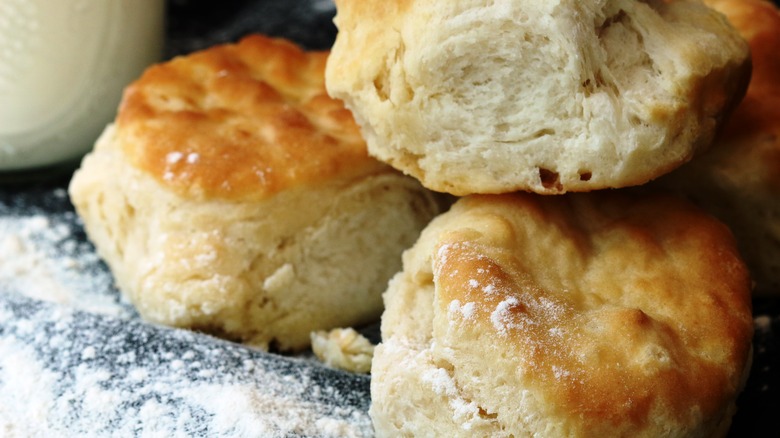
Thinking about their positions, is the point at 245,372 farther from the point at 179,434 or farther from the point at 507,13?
the point at 507,13

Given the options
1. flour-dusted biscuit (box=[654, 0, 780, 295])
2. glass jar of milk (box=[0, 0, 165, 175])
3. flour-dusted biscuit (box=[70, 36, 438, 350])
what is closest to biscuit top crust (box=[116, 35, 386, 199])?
flour-dusted biscuit (box=[70, 36, 438, 350])

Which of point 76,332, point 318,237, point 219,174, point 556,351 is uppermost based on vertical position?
point 556,351

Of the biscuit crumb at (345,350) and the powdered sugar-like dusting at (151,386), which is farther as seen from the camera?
the biscuit crumb at (345,350)

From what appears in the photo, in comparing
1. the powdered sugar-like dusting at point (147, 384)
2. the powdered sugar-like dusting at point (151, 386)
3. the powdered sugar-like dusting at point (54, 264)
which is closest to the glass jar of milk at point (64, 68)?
the powdered sugar-like dusting at point (54, 264)

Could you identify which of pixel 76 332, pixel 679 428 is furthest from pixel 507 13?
pixel 76 332

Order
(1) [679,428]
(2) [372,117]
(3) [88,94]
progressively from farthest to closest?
(3) [88,94] < (2) [372,117] < (1) [679,428]

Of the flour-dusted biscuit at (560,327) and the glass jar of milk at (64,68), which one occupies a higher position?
the flour-dusted biscuit at (560,327)

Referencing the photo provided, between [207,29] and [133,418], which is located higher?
[133,418]

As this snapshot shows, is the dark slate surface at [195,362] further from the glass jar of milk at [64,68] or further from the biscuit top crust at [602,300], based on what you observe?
the glass jar of milk at [64,68]
